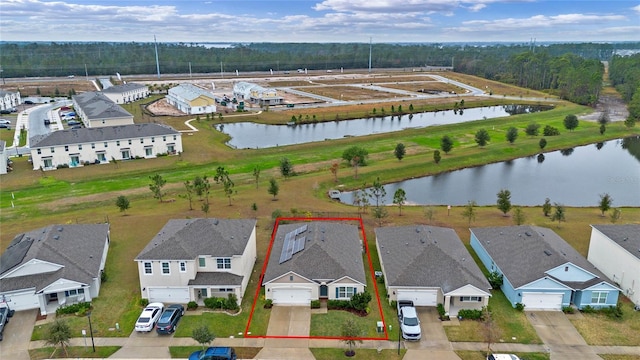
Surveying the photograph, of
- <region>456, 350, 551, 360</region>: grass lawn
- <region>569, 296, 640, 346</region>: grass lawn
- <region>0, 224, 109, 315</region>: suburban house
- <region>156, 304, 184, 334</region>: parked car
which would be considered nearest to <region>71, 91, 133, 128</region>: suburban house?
<region>0, 224, 109, 315</region>: suburban house

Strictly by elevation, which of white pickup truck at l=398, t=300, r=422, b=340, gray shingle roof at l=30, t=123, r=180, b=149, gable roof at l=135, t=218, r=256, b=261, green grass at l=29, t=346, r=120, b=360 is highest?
gray shingle roof at l=30, t=123, r=180, b=149

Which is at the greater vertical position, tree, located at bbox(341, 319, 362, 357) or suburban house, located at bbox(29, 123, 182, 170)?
suburban house, located at bbox(29, 123, 182, 170)

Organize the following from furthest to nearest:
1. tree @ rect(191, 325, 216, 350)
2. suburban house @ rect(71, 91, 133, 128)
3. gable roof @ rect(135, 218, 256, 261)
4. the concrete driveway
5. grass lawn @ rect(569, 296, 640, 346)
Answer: suburban house @ rect(71, 91, 133, 128)
gable roof @ rect(135, 218, 256, 261)
grass lawn @ rect(569, 296, 640, 346)
the concrete driveway
tree @ rect(191, 325, 216, 350)

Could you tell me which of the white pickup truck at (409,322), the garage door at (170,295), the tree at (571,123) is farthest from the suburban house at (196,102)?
the white pickup truck at (409,322)

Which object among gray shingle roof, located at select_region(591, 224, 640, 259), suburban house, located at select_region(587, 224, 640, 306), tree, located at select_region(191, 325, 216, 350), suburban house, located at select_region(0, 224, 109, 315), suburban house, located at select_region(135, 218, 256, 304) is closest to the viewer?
tree, located at select_region(191, 325, 216, 350)

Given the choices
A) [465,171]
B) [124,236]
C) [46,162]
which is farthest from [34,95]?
[465,171]

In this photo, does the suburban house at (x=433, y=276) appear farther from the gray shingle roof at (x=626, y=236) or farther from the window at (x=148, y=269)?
the window at (x=148, y=269)

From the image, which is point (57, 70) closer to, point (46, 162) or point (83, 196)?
point (46, 162)

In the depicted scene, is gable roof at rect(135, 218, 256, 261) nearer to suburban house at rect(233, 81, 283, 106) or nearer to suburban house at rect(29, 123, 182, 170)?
suburban house at rect(29, 123, 182, 170)
